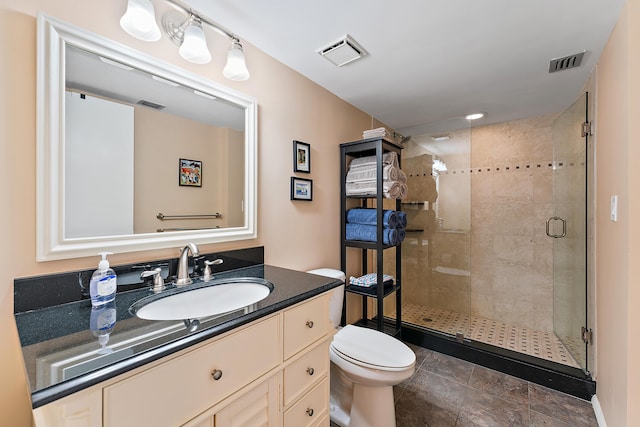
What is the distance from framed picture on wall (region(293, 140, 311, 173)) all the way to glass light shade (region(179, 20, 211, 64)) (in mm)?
744

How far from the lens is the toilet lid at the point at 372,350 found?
1.36m

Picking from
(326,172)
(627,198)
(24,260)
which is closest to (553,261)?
(627,198)

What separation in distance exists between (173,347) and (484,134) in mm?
3259

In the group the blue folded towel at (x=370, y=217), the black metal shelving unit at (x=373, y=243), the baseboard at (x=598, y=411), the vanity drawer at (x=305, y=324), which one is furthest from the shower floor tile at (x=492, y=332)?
the vanity drawer at (x=305, y=324)

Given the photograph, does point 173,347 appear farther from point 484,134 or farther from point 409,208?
point 484,134

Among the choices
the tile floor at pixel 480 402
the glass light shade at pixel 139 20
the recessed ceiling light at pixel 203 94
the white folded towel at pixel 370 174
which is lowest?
the tile floor at pixel 480 402

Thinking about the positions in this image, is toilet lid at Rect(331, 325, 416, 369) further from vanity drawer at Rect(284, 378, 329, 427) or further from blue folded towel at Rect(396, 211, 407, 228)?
blue folded towel at Rect(396, 211, 407, 228)

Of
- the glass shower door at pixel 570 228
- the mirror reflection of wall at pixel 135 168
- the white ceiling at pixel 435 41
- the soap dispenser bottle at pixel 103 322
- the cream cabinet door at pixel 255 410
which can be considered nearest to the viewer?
the soap dispenser bottle at pixel 103 322

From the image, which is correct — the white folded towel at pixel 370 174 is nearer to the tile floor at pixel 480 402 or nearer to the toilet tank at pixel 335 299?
the toilet tank at pixel 335 299

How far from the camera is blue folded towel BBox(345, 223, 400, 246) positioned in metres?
2.05

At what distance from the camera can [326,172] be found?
83.0 inches

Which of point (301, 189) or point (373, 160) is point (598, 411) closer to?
point (373, 160)

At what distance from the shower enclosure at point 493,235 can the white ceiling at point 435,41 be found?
54 centimetres

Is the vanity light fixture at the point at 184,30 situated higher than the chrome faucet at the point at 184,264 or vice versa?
the vanity light fixture at the point at 184,30
